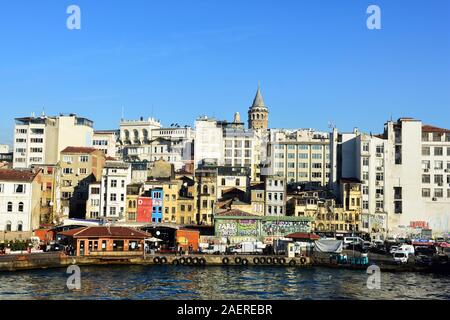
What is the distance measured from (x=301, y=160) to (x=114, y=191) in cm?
4102

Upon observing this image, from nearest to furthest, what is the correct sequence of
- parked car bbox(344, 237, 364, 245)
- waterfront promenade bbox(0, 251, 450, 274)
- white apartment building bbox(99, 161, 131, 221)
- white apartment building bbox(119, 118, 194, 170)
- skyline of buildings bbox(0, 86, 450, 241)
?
waterfront promenade bbox(0, 251, 450, 274) < parked car bbox(344, 237, 364, 245) < white apartment building bbox(99, 161, 131, 221) < skyline of buildings bbox(0, 86, 450, 241) < white apartment building bbox(119, 118, 194, 170)

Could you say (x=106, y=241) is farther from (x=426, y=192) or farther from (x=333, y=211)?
(x=426, y=192)

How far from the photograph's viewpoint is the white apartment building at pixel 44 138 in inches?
3836

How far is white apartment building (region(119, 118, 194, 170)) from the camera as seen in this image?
115m

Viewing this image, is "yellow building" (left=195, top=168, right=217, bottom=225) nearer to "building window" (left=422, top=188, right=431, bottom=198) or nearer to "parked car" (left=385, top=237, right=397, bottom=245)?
"parked car" (left=385, top=237, right=397, bottom=245)

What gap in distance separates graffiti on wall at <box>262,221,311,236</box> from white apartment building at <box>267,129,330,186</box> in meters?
30.1

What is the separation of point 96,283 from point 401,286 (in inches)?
1005

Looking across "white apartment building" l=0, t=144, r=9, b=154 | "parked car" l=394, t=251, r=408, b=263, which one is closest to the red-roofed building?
"parked car" l=394, t=251, r=408, b=263

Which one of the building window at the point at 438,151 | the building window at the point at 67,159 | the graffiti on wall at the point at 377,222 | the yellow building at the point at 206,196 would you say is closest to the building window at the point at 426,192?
the building window at the point at 438,151

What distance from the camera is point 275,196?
82.6m
